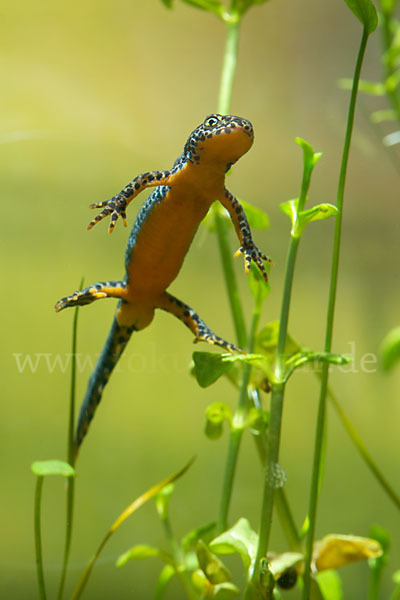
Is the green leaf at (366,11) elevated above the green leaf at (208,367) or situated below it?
above

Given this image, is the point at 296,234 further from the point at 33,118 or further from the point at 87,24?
the point at 87,24

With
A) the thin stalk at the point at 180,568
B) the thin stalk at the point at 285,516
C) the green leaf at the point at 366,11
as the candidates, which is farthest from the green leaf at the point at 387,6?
the thin stalk at the point at 180,568

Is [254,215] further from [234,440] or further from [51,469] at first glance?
[51,469]

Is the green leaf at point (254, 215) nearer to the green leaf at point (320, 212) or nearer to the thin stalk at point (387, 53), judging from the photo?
the green leaf at point (320, 212)

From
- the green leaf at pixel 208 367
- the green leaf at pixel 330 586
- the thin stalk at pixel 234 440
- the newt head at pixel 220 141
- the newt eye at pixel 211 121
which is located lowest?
the green leaf at pixel 330 586

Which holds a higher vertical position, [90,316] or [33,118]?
[33,118]

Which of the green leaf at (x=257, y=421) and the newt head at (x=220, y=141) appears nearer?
the newt head at (x=220, y=141)

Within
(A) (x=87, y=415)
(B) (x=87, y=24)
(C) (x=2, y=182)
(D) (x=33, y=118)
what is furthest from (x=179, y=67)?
(A) (x=87, y=415)
